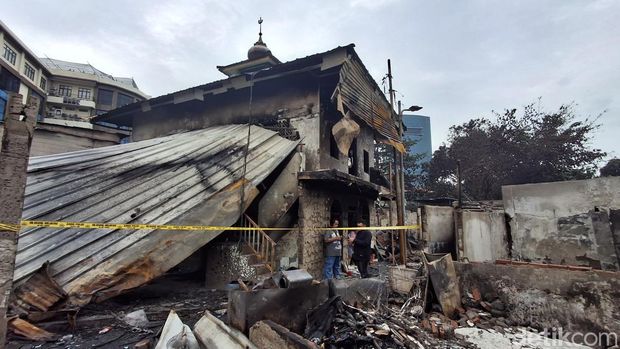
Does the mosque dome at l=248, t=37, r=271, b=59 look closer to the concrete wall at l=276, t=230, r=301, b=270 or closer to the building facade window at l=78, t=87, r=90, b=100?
the concrete wall at l=276, t=230, r=301, b=270

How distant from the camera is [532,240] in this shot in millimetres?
7891

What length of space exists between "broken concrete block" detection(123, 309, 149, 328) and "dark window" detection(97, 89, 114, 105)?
42.1 metres

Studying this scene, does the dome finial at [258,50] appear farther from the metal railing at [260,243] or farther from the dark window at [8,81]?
the dark window at [8,81]

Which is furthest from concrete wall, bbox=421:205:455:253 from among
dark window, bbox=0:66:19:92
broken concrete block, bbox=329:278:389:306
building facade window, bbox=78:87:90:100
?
building facade window, bbox=78:87:90:100

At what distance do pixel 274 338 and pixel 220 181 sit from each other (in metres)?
3.80

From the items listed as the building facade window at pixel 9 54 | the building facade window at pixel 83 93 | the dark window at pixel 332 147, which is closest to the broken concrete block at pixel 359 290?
the dark window at pixel 332 147

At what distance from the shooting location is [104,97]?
3841 centimetres

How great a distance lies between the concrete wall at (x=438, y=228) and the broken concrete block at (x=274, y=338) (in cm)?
658

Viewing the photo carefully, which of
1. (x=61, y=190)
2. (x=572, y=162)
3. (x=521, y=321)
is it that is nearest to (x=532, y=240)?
(x=521, y=321)

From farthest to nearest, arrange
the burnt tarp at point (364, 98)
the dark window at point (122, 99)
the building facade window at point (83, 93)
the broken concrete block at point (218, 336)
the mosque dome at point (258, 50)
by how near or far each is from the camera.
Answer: the dark window at point (122, 99), the building facade window at point (83, 93), the mosque dome at point (258, 50), the burnt tarp at point (364, 98), the broken concrete block at point (218, 336)

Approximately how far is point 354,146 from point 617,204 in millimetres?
7812

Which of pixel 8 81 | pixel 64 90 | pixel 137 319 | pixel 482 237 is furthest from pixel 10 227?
pixel 64 90

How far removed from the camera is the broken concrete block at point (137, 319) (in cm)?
447

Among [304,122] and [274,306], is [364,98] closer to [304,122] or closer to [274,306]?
[304,122]
